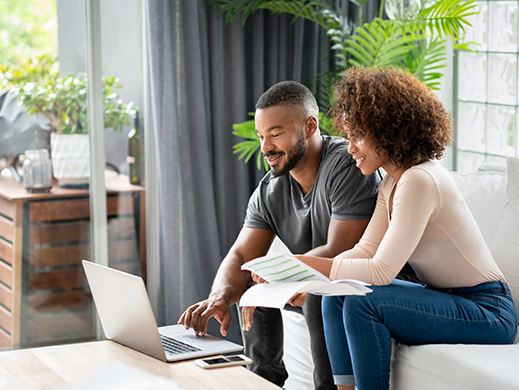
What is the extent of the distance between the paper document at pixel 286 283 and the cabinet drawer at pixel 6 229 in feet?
6.44

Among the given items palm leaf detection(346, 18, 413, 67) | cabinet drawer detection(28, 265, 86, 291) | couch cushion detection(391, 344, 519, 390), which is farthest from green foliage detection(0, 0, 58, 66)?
couch cushion detection(391, 344, 519, 390)

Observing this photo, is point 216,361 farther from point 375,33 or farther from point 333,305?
point 375,33

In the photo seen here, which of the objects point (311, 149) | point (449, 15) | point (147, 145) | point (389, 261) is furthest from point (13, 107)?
point (389, 261)

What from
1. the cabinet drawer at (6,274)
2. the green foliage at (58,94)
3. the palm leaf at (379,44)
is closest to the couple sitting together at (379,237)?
the palm leaf at (379,44)

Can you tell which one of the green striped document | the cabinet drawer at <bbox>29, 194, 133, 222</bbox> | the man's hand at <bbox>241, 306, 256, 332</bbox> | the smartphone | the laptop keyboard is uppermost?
the green striped document

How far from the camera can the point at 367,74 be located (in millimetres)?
2660

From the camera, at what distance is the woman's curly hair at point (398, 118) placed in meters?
2.56

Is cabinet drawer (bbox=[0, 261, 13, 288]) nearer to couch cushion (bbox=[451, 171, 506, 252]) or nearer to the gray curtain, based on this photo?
the gray curtain

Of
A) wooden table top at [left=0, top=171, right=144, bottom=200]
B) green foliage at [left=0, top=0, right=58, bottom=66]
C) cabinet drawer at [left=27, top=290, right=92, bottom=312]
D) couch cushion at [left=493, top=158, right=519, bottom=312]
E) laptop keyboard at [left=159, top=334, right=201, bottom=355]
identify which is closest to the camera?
laptop keyboard at [left=159, top=334, right=201, bottom=355]

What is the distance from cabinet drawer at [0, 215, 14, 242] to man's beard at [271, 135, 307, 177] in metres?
1.61

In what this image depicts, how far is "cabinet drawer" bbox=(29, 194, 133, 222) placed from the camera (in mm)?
4074

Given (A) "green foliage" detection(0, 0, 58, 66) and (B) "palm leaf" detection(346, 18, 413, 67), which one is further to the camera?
(A) "green foliage" detection(0, 0, 58, 66)

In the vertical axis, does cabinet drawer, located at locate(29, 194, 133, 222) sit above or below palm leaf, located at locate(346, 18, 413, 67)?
below

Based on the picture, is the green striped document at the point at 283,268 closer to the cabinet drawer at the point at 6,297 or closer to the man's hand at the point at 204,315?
the man's hand at the point at 204,315
